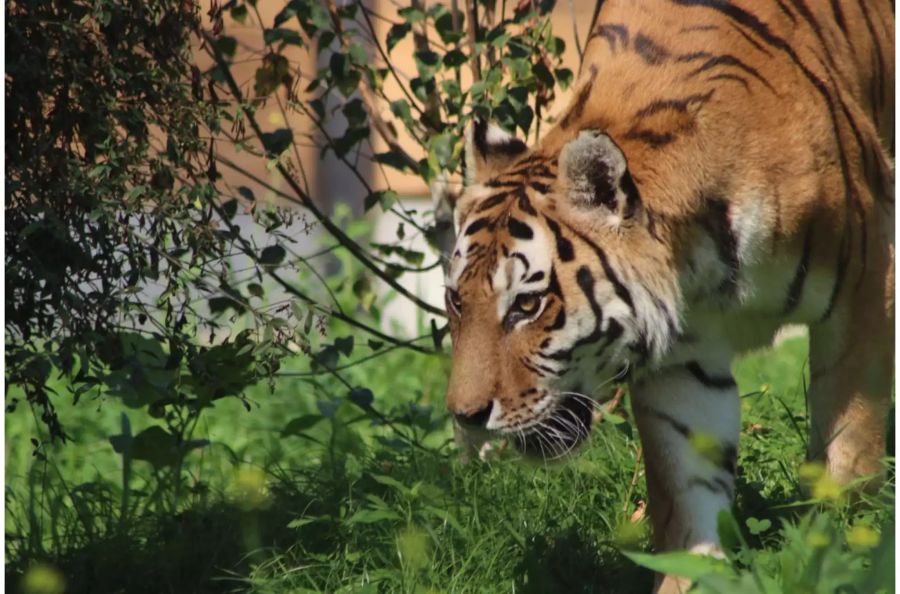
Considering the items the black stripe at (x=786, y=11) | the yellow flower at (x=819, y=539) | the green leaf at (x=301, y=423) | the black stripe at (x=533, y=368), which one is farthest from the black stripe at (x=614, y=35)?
the yellow flower at (x=819, y=539)

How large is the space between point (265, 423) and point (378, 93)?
1.54 m

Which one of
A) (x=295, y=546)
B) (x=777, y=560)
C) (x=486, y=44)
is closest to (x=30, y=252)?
(x=295, y=546)

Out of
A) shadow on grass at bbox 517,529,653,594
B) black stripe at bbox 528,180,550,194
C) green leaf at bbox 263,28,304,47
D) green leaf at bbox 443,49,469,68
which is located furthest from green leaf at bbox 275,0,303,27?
shadow on grass at bbox 517,529,653,594

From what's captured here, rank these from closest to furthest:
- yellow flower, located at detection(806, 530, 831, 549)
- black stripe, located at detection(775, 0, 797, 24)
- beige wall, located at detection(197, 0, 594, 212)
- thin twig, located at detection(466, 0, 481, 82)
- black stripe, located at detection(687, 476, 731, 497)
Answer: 1. yellow flower, located at detection(806, 530, 831, 549)
2. black stripe, located at detection(687, 476, 731, 497)
3. black stripe, located at detection(775, 0, 797, 24)
4. thin twig, located at detection(466, 0, 481, 82)
5. beige wall, located at detection(197, 0, 594, 212)

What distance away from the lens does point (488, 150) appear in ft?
11.6

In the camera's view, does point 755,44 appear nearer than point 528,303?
No

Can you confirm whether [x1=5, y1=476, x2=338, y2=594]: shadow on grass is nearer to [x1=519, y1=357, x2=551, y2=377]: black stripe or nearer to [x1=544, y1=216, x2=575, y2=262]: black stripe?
[x1=519, y1=357, x2=551, y2=377]: black stripe

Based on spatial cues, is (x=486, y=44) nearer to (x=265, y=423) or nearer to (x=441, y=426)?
(x=441, y=426)

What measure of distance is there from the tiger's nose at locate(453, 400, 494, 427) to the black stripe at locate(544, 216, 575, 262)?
0.34 metres

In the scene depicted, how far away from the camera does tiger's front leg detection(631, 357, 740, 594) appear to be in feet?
11.4

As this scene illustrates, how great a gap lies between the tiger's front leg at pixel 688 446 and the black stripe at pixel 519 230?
1.73ft

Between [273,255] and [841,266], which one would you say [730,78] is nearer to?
[841,266]

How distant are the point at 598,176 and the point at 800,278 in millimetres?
568

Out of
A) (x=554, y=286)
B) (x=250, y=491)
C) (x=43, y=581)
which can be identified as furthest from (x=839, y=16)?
(x=43, y=581)
